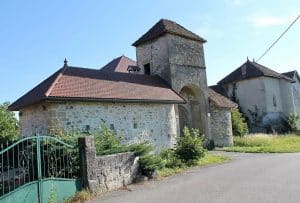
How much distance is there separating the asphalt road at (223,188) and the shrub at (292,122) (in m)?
25.4

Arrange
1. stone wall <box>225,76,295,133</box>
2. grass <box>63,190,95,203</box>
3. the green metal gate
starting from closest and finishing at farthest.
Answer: the green metal gate
grass <box>63,190,95,203</box>
stone wall <box>225,76,295,133</box>

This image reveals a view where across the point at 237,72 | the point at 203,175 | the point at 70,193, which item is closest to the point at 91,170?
the point at 70,193

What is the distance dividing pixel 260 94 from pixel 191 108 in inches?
520

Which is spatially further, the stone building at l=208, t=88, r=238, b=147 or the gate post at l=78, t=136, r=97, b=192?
the stone building at l=208, t=88, r=238, b=147

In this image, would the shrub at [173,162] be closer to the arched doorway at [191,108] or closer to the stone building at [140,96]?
the stone building at [140,96]

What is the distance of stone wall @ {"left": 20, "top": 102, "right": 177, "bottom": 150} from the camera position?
55.4ft

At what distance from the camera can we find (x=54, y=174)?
10734mm

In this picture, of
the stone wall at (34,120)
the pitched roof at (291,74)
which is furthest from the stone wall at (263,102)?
the stone wall at (34,120)

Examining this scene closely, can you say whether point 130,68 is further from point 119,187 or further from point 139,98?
point 119,187

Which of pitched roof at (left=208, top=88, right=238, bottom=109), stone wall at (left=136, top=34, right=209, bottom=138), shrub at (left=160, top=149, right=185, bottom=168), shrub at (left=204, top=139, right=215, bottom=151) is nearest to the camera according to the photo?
shrub at (left=160, top=149, right=185, bottom=168)

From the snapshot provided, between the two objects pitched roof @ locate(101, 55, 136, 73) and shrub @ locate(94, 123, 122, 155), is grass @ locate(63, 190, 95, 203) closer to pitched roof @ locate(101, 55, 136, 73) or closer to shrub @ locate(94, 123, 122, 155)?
shrub @ locate(94, 123, 122, 155)

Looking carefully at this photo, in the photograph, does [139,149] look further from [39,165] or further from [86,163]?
[39,165]

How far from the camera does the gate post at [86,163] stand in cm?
1098

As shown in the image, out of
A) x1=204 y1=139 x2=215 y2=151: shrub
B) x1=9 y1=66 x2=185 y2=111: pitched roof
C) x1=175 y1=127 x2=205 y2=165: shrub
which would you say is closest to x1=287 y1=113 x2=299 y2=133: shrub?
x1=204 y1=139 x2=215 y2=151: shrub
